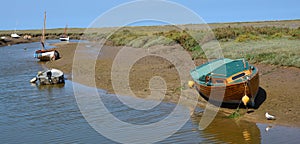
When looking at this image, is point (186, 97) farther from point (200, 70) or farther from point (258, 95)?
point (258, 95)

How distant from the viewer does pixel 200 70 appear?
1689cm

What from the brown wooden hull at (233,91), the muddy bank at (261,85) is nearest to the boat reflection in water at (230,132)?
the muddy bank at (261,85)

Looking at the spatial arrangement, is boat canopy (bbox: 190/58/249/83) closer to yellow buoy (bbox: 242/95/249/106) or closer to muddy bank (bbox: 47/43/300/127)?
muddy bank (bbox: 47/43/300/127)

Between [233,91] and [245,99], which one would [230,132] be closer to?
[245,99]

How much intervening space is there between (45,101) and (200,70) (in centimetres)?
727

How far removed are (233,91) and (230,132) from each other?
2.00m

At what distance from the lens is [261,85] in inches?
650

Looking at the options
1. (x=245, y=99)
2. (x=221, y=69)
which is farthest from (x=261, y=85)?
(x=245, y=99)

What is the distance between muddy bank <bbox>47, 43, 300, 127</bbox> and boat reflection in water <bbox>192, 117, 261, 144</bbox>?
0.59 metres

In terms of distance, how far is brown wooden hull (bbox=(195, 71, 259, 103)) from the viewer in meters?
13.1

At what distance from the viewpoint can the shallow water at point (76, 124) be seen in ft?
37.2

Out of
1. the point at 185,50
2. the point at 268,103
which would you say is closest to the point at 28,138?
the point at 268,103

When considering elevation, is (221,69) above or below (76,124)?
above

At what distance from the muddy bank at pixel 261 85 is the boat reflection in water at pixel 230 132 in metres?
0.59
